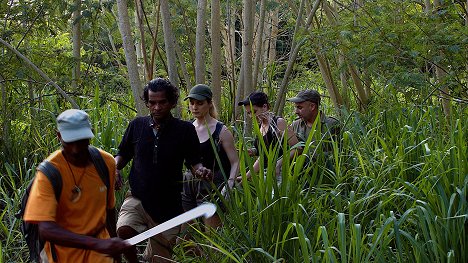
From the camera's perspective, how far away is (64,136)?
4047 millimetres

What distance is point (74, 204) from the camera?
13.6 ft

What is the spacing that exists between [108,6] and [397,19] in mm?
3669

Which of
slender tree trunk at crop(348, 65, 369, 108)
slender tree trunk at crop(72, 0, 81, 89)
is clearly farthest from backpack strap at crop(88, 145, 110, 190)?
slender tree trunk at crop(348, 65, 369, 108)

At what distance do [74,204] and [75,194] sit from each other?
5cm

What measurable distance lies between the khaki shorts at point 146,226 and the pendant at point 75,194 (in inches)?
55.0

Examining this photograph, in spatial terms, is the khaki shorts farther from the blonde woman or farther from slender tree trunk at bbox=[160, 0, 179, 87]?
slender tree trunk at bbox=[160, 0, 179, 87]

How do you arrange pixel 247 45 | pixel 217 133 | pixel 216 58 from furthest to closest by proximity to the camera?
pixel 247 45
pixel 216 58
pixel 217 133

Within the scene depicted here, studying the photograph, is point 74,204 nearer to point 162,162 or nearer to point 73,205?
point 73,205

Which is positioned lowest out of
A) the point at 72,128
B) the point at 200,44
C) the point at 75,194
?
the point at 75,194

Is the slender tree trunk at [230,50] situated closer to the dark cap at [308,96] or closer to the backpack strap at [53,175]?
the dark cap at [308,96]

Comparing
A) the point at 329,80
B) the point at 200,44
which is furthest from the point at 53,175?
the point at 329,80

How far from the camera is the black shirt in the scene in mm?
5520

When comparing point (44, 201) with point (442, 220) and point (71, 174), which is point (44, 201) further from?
point (442, 220)

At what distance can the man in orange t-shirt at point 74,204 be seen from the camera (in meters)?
3.96
